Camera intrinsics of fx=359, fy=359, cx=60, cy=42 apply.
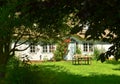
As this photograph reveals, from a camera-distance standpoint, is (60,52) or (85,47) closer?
(60,52)

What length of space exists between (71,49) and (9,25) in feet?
106

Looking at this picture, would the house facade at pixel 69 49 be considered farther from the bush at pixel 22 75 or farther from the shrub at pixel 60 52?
the bush at pixel 22 75

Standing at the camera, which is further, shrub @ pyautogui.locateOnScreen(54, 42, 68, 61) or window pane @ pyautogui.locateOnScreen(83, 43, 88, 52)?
window pane @ pyautogui.locateOnScreen(83, 43, 88, 52)

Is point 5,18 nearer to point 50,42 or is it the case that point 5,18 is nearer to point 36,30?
point 36,30

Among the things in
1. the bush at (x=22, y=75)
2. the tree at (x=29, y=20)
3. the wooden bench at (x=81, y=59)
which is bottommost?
the bush at (x=22, y=75)

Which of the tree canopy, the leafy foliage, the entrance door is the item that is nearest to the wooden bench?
the leafy foliage

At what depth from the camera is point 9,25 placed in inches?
537

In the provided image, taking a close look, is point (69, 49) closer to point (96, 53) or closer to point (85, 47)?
point (85, 47)

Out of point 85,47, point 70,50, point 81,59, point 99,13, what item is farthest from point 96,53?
point 99,13

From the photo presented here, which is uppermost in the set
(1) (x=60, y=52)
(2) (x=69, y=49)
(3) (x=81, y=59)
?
(2) (x=69, y=49)

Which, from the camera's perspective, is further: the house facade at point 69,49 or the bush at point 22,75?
the house facade at point 69,49

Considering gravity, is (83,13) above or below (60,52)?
above

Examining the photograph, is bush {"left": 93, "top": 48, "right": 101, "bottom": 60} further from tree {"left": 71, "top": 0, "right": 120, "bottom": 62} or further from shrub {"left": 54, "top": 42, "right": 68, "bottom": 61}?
tree {"left": 71, "top": 0, "right": 120, "bottom": 62}

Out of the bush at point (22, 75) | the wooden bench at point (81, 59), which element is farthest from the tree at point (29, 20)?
the wooden bench at point (81, 59)
